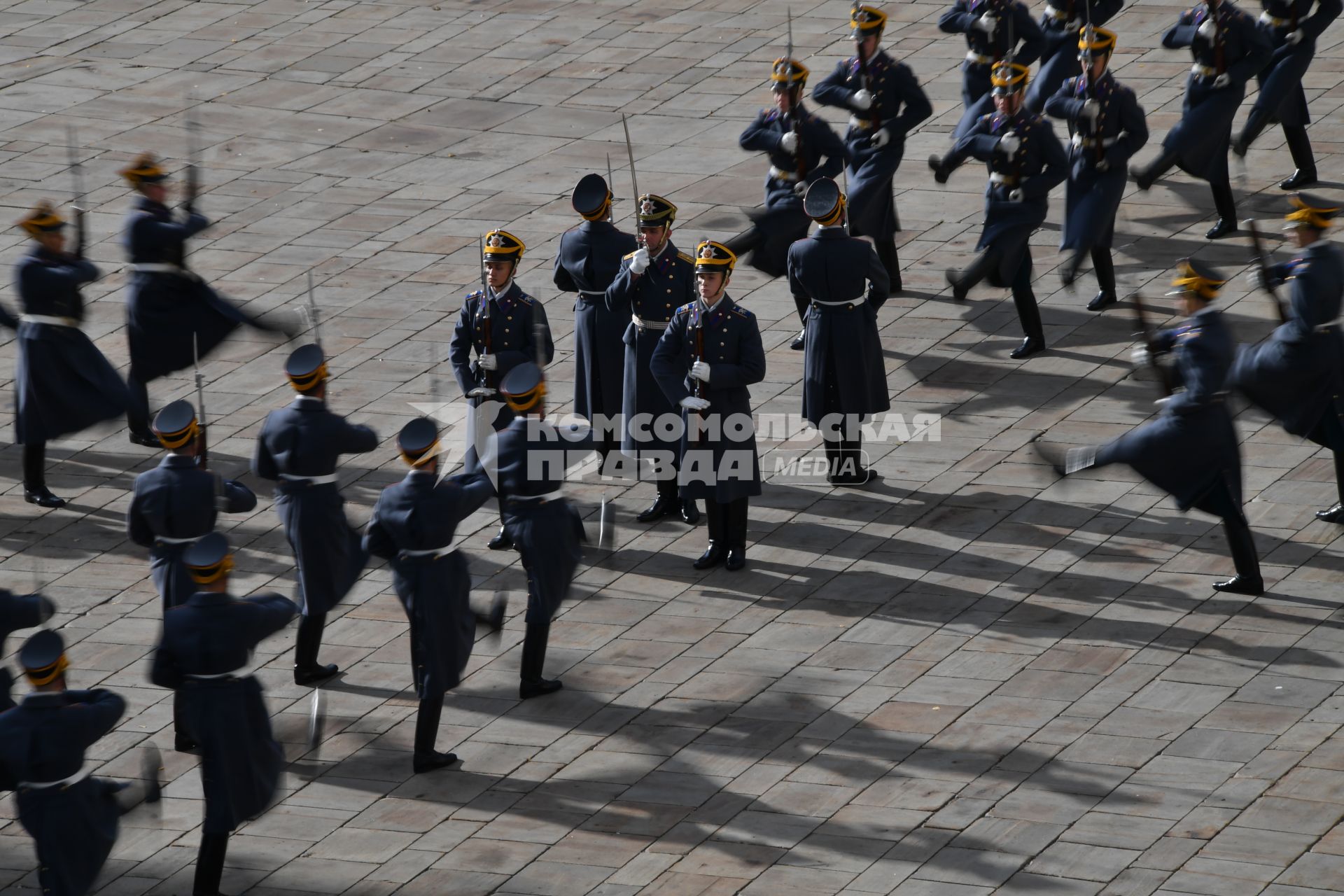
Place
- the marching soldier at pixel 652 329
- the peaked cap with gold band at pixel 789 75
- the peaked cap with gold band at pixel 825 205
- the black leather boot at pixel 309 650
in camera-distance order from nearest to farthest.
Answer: the black leather boot at pixel 309 650
the marching soldier at pixel 652 329
the peaked cap with gold band at pixel 825 205
the peaked cap with gold band at pixel 789 75

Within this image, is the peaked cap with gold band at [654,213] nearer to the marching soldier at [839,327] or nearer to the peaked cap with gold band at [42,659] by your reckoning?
the marching soldier at [839,327]

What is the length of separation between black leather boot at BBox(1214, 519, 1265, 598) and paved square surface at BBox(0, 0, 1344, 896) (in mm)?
132

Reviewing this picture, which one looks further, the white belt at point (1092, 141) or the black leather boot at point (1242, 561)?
the white belt at point (1092, 141)

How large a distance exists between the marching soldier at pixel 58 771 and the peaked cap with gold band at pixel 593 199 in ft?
14.2

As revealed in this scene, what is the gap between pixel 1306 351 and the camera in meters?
10.3

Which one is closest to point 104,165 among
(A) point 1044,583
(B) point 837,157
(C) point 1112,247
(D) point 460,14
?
(D) point 460,14

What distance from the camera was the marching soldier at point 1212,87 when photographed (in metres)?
13.6

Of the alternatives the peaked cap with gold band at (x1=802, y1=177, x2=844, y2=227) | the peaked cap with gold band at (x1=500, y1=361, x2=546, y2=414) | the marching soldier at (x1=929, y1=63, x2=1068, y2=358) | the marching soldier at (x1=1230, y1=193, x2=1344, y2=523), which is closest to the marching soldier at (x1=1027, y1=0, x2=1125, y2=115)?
the marching soldier at (x1=929, y1=63, x2=1068, y2=358)

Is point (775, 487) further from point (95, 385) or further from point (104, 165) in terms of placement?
point (104, 165)

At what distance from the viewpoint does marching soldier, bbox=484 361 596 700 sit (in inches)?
368

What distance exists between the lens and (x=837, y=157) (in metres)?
12.9

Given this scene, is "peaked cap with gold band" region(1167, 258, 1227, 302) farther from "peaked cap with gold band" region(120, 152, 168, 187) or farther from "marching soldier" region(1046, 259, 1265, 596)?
"peaked cap with gold band" region(120, 152, 168, 187)

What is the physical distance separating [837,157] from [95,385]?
178 inches

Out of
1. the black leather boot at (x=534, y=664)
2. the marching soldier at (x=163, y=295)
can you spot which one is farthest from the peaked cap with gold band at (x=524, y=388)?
the marching soldier at (x=163, y=295)
